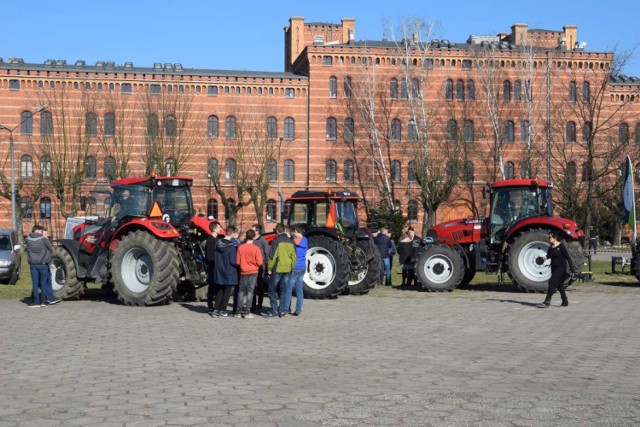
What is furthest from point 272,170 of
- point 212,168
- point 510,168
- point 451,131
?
point 510,168

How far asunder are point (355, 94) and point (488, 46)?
10.8 m

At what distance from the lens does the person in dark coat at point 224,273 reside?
16.0m

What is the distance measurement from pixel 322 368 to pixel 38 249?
9.59 metres

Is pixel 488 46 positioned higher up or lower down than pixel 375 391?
higher up

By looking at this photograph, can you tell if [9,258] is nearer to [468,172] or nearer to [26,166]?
[26,166]

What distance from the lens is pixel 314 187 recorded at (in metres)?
62.7

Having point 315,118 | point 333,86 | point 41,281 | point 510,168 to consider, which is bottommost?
point 41,281

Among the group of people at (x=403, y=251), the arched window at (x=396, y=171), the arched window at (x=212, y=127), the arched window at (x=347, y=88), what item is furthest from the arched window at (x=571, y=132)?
the group of people at (x=403, y=251)

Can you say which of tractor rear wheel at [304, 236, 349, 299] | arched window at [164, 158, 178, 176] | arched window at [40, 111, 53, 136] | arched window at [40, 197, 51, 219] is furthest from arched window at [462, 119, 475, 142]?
tractor rear wheel at [304, 236, 349, 299]

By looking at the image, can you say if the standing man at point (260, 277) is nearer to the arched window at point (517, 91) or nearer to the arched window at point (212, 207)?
the arched window at point (212, 207)

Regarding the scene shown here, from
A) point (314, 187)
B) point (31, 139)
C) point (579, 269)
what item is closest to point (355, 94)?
point (314, 187)

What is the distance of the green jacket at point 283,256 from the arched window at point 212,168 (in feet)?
146

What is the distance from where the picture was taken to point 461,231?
22.6 metres

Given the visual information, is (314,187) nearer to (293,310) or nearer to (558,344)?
(293,310)
